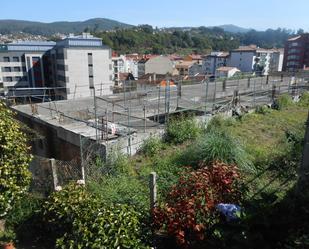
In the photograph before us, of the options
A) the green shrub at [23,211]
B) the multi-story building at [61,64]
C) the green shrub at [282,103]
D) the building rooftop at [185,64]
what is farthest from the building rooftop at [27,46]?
the green shrub at [23,211]

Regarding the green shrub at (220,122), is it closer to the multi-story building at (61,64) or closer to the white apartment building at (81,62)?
the multi-story building at (61,64)

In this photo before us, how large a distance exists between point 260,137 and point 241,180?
5.95 meters

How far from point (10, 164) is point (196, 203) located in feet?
10.9

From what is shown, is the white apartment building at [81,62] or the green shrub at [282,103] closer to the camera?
the green shrub at [282,103]

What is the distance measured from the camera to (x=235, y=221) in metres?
4.21

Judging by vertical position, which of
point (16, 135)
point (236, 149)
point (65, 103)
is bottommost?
point (65, 103)

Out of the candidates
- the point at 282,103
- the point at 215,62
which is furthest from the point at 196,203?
the point at 215,62

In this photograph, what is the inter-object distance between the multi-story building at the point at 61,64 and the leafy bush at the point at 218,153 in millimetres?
Answer: 32508

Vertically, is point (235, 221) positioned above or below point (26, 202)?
above

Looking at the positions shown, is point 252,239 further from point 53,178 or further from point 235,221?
point 53,178

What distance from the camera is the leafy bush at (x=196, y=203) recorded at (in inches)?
169

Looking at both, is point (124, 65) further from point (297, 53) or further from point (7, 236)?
point (7, 236)

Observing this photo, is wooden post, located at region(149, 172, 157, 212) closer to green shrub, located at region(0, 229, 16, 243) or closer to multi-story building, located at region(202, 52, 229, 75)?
green shrub, located at region(0, 229, 16, 243)

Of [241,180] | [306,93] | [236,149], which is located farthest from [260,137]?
[306,93]
